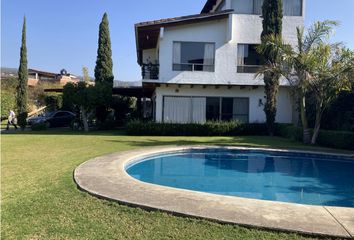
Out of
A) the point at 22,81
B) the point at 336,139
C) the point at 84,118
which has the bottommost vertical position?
the point at 336,139

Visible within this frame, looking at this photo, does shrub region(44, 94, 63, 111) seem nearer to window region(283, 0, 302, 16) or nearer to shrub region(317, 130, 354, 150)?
window region(283, 0, 302, 16)

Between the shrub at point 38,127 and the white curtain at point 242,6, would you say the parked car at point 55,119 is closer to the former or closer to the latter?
the shrub at point 38,127

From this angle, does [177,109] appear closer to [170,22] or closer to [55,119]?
[170,22]

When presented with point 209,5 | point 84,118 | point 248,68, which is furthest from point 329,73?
point 209,5

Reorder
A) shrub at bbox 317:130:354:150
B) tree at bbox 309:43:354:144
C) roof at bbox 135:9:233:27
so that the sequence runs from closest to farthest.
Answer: shrub at bbox 317:130:354:150, tree at bbox 309:43:354:144, roof at bbox 135:9:233:27

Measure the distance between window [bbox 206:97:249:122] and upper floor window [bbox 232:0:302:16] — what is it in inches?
248

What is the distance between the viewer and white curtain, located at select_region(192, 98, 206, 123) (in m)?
24.0

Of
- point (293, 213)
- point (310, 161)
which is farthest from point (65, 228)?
point (310, 161)

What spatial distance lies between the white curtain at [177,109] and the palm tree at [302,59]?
22.8 feet

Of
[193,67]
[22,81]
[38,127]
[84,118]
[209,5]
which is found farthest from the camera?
[209,5]

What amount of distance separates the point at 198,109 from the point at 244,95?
3.52 m

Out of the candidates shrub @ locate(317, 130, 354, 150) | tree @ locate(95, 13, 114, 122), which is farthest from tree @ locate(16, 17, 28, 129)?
A: shrub @ locate(317, 130, 354, 150)

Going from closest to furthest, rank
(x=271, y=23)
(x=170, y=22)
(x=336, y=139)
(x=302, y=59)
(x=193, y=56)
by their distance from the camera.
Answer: (x=336, y=139), (x=302, y=59), (x=271, y=23), (x=170, y=22), (x=193, y=56)

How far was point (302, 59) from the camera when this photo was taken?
56.5ft
